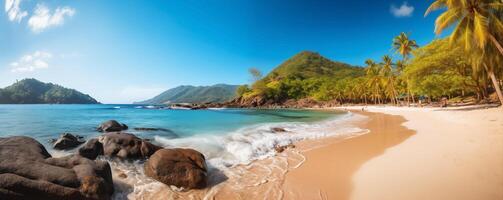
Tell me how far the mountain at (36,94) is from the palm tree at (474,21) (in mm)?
201778

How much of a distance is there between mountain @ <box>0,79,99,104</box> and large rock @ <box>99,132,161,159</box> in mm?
190014

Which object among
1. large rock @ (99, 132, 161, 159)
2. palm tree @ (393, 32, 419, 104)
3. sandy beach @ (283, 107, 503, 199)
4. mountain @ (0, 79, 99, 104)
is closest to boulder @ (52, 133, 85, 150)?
large rock @ (99, 132, 161, 159)

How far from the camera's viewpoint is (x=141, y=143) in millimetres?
8562

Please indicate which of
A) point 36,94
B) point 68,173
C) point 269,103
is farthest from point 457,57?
point 36,94

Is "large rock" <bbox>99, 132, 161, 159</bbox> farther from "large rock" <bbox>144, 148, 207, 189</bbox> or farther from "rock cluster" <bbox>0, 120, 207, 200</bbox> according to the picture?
"large rock" <bbox>144, 148, 207, 189</bbox>

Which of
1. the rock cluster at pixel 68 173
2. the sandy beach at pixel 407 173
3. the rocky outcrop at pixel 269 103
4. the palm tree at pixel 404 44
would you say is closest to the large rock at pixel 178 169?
the rock cluster at pixel 68 173

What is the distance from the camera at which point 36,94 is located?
15050 centimetres

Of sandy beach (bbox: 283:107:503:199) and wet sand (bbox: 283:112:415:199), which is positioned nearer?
sandy beach (bbox: 283:107:503:199)

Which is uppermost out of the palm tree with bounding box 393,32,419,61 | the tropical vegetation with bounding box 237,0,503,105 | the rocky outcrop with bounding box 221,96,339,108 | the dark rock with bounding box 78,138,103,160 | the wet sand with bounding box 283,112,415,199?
the palm tree with bounding box 393,32,419,61

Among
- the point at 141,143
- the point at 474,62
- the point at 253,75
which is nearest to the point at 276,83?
the point at 253,75

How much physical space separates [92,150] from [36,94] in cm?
20473

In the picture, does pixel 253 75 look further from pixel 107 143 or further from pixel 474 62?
pixel 107 143

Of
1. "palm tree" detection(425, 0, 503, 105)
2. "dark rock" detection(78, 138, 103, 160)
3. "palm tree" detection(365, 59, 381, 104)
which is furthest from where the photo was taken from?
"palm tree" detection(365, 59, 381, 104)

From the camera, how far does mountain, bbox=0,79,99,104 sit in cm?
13450
